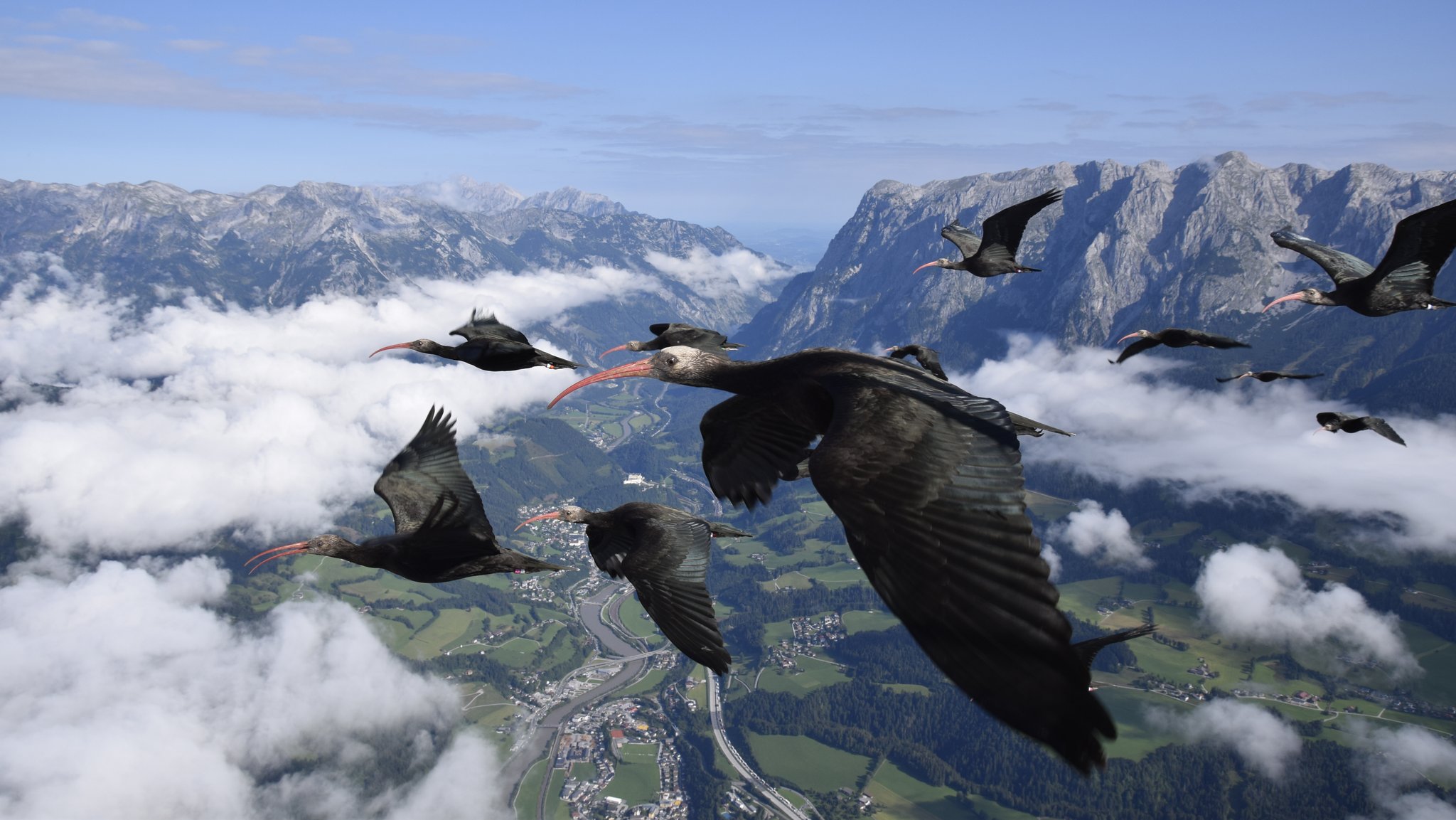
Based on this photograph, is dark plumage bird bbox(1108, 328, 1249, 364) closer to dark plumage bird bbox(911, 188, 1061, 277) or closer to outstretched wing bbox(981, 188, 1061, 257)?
dark plumage bird bbox(911, 188, 1061, 277)

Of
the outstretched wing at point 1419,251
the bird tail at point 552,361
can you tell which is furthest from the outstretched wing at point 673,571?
the outstretched wing at point 1419,251

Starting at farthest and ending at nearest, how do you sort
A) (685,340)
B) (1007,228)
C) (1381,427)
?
(1007,228) < (1381,427) < (685,340)

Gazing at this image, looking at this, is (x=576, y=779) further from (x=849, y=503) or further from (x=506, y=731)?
(x=849, y=503)

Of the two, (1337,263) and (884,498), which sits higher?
(884,498)

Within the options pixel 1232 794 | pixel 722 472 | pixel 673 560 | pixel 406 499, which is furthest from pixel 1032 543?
pixel 1232 794

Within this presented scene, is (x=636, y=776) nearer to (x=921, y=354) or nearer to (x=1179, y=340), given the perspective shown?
(x=1179, y=340)

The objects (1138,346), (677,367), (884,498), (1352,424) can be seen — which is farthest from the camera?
(1352,424)

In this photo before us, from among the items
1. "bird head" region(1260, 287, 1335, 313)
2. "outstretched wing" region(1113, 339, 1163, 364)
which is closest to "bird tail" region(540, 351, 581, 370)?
"outstretched wing" region(1113, 339, 1163, 364)

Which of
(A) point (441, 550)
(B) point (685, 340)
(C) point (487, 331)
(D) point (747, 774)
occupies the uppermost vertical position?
(B) point (685, 340)

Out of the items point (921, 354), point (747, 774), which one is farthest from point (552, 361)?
point (747, 774)
